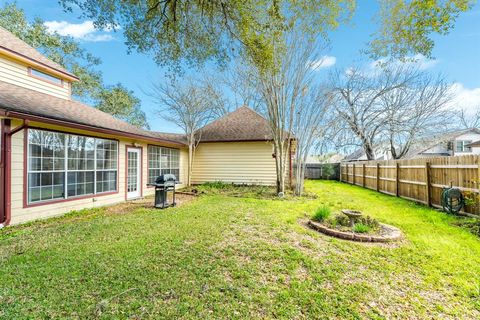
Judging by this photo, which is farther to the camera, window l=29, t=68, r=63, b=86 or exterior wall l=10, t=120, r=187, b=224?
window l=29, t=68, r=63, b=86

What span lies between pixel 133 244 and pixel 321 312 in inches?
120

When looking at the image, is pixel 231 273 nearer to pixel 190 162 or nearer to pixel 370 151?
pixel 190 162

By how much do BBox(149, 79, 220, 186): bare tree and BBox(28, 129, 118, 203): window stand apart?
489cm

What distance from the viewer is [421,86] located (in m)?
16.3

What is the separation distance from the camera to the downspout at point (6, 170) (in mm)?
5004

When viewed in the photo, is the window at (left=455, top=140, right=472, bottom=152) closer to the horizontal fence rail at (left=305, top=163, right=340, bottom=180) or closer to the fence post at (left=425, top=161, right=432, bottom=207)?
the horizontal fence rail at (left=305, top=163, right=340, bottom=180)

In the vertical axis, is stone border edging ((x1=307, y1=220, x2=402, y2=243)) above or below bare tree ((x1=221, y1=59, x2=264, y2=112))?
below

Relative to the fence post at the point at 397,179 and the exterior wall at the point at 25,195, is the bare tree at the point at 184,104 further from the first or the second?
the fence post at the point at 397,179

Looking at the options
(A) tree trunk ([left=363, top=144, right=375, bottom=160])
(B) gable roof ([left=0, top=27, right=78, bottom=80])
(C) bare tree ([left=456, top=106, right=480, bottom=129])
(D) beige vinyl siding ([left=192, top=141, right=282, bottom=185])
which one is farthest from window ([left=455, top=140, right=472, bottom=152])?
(B) gable roof ([left=0, top=27, right=78, bottom=80])

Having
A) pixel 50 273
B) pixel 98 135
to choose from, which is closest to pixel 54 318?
pixel 50 273

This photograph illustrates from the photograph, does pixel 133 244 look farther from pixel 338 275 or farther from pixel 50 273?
pixel 338 275

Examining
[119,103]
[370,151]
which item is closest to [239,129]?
[370,151]

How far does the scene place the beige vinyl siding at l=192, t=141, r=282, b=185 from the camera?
12469 millimetres

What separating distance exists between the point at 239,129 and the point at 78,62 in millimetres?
14072
